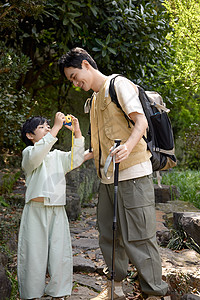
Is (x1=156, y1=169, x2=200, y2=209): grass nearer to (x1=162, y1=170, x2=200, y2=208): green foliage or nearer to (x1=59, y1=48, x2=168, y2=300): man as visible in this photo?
(x1=162, y1=170, x2=200, y2=208): green foliage

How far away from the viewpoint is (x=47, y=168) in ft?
9.14

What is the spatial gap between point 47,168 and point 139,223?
2.83ft

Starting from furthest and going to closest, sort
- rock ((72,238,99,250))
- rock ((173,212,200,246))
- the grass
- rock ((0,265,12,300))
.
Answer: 1. the grass
2. rock ((72,238,99,250))
3. rock ((173,212,200,246))
4. rock ((0,265,12,300))

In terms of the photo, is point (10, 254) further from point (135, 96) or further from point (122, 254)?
point (135, 96)

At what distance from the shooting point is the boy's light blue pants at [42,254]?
2.62m

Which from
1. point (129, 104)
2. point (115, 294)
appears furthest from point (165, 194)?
point (129, 104)

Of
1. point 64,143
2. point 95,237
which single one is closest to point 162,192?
point 95,237

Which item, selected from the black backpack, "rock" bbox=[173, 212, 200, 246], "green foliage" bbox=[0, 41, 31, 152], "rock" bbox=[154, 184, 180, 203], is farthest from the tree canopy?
"rock" bbox=[173, 212, 200, 246]

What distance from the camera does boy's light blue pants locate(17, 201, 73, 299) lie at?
103 inches

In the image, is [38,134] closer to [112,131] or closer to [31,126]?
[31,126]

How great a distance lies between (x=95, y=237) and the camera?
456 cm

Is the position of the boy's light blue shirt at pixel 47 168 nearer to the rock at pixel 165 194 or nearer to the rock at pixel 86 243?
the rock at pixel 86 243

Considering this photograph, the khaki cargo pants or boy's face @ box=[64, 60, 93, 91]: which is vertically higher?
boy's face @ box=[64, 60, 93, 91]

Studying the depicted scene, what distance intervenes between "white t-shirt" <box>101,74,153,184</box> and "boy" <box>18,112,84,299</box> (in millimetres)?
451
